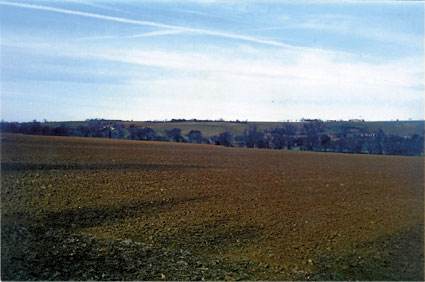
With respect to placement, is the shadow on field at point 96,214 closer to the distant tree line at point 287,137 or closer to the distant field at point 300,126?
the distant field at point 300,126

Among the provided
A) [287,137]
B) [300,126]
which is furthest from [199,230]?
[300,126]

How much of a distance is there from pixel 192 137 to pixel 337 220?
5858cm

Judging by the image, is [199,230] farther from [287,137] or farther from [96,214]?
[287,137]

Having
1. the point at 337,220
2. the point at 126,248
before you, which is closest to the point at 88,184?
the point at 126,248

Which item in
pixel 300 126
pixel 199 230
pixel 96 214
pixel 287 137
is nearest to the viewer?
pixel 199 230

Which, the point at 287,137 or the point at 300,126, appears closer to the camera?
the point at 287,137

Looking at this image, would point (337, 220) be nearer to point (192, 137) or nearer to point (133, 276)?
point (133, 276)

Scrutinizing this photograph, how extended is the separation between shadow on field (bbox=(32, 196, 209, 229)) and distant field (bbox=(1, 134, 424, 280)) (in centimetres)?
3

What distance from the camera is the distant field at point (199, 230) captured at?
22.1 feet

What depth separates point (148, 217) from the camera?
10.2m

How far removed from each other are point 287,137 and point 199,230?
5391cm

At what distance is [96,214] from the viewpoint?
10.1 m

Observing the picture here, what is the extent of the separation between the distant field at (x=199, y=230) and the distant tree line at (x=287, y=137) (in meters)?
31.2

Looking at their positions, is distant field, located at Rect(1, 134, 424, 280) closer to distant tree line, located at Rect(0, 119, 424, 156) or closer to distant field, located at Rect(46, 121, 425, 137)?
distant field, located at Rect(46, 121, 425, 137)
